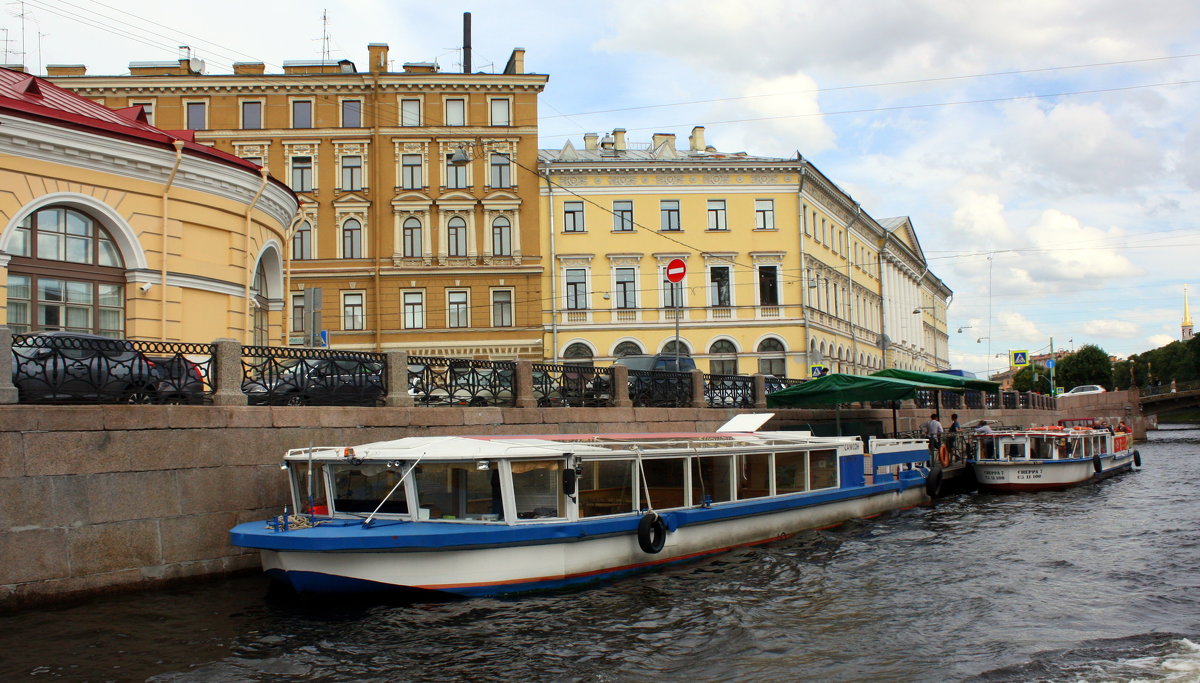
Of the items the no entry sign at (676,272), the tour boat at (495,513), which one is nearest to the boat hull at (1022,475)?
the no entry sign at (676,272)

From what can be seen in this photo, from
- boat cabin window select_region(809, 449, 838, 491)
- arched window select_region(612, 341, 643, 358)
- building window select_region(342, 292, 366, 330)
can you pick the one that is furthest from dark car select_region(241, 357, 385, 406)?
arched window select_region(612, 341, 643, 358)

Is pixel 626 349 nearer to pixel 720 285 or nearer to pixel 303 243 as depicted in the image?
pixel 720 285

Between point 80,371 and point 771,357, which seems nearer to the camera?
point 80,371

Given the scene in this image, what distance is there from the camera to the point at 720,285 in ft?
137

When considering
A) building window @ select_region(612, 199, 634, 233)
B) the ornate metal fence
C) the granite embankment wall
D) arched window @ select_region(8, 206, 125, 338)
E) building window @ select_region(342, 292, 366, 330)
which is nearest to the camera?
the granite embankment wall

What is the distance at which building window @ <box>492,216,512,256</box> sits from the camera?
4000 centimetres

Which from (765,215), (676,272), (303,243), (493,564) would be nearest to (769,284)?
(765,215)

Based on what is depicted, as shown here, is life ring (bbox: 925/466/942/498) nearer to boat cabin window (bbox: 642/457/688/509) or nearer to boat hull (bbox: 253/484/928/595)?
boat hull (bbox: 253/484/928/595)

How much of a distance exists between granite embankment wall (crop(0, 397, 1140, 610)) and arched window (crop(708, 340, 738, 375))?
91.6ft

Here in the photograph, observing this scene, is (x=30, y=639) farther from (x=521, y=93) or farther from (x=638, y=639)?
(x=521, y=93)

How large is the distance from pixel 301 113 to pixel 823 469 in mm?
29403

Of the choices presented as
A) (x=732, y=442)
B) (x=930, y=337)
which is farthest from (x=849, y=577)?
(x=930, y=337)

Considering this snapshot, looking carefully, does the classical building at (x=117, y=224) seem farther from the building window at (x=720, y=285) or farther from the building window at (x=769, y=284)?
the building window at (x=769, y=284)

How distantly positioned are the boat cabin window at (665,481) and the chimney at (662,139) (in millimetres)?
32963
